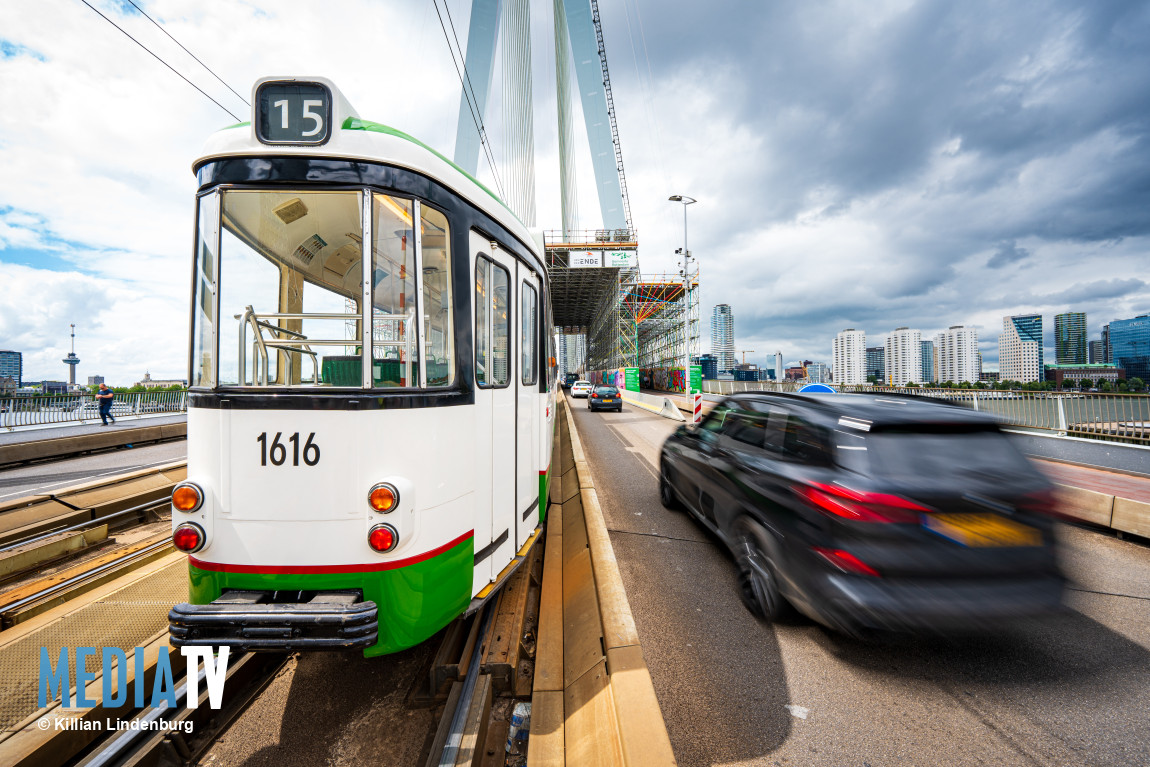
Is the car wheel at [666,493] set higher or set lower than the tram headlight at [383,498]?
lower

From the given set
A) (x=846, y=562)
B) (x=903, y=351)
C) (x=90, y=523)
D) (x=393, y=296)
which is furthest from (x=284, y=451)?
(x=903, y=351)

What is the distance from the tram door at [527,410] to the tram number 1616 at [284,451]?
67.2 inches

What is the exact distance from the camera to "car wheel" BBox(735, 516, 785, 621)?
356cm

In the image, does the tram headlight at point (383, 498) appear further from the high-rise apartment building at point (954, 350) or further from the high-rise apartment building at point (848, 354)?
the high-rise apartment building at point (848, 354)

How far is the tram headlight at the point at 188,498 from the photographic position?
250 centimetres

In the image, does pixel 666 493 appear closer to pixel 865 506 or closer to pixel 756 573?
A: pixel 756 573

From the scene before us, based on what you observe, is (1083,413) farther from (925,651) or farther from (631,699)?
(631,699)

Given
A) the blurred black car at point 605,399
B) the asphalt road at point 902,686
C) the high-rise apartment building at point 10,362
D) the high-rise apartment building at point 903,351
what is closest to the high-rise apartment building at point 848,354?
the high-rise apartment building at point 903,351

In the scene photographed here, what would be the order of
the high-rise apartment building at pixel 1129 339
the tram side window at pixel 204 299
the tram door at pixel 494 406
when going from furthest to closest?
Result: the high-rise apartment building at pixel 1129 339
the tram door at pixel 494 406
the tram side window at pixel 204 299

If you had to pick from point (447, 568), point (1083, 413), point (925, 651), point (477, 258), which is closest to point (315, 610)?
point (447, 568)

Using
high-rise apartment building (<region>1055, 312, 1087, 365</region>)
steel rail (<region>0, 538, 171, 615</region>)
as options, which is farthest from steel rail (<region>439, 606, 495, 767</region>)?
high-rise apartment building (<region>1055, 312, 1087, 365</region>)

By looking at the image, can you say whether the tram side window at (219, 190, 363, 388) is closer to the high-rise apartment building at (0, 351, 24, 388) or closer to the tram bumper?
the tram bumper

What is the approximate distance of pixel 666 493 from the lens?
6.72 metres

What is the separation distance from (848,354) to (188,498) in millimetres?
87313
